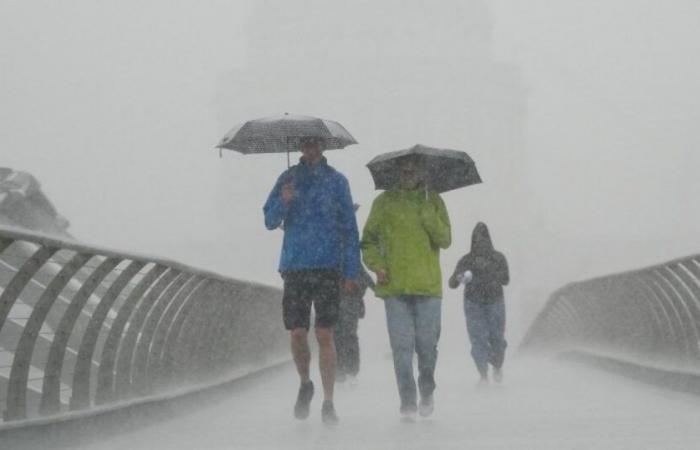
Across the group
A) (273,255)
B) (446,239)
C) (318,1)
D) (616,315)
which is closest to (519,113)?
(318,1)

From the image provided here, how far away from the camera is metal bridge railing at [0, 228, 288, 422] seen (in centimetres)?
597

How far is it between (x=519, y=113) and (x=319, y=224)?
64695mm

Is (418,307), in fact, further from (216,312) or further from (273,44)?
(273,44)

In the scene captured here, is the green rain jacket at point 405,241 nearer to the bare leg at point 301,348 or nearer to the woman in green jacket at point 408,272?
the woman in green jacket at point 408,272

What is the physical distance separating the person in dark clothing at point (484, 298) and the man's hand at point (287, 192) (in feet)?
16.9

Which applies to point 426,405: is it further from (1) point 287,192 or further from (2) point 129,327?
(2) point 129,327

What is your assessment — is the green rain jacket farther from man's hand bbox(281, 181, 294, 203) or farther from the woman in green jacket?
man's hand bbox(281, 181, 294, 203)

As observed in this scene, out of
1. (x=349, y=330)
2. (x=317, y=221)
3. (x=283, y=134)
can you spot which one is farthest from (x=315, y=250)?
(x=349, y=330)

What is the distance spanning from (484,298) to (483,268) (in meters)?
0.36

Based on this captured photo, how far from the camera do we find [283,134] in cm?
796

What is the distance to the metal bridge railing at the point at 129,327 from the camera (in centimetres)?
597

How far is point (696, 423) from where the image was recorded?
7.36 metres

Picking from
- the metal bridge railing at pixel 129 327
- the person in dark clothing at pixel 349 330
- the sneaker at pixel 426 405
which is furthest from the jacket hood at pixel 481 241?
the sneaker at pixel 426 405

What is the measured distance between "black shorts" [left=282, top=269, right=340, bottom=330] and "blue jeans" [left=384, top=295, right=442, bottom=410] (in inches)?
18.0
